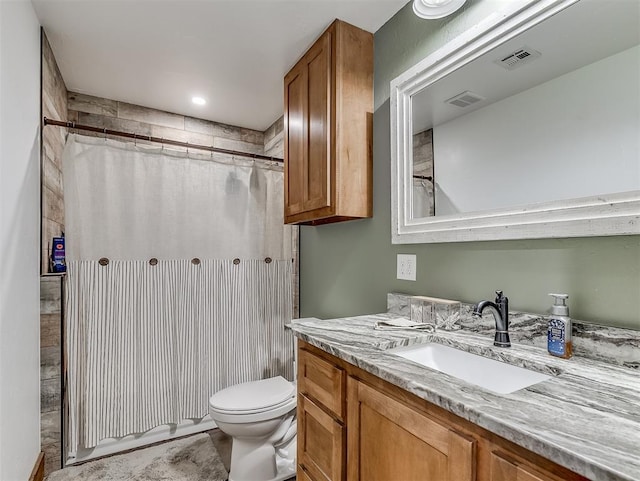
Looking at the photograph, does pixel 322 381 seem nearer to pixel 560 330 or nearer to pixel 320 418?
pixel 320 418

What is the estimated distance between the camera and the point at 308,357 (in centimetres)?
136

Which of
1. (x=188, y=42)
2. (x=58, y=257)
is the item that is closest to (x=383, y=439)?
(x=58, y=257)

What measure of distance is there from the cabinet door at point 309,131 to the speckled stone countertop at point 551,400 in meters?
0.92

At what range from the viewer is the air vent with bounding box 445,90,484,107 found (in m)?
1.33


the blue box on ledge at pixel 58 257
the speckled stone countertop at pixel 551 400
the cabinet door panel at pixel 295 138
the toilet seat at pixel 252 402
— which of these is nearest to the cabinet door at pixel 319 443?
the speckled stone countertop at pixel 551 400

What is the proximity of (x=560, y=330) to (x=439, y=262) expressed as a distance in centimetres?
55

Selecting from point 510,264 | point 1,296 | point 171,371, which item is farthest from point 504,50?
point 171,371

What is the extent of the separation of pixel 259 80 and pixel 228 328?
1.71 m

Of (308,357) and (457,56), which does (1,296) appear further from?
(457,56)

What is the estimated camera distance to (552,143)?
3.55 feet

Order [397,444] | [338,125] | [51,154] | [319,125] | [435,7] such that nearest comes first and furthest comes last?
[397,444], [435,7], [338,125], [319,125], [51,154]

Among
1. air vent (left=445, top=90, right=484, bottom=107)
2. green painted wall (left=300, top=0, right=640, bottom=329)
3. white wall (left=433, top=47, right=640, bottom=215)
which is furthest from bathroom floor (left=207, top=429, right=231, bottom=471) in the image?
air vent (left=445, top=90, right=484, bottom=107)

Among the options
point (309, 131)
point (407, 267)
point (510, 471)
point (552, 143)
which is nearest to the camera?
point (510, 471)

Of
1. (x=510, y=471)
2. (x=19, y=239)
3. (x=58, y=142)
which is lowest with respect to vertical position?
(x=510, y=471)
